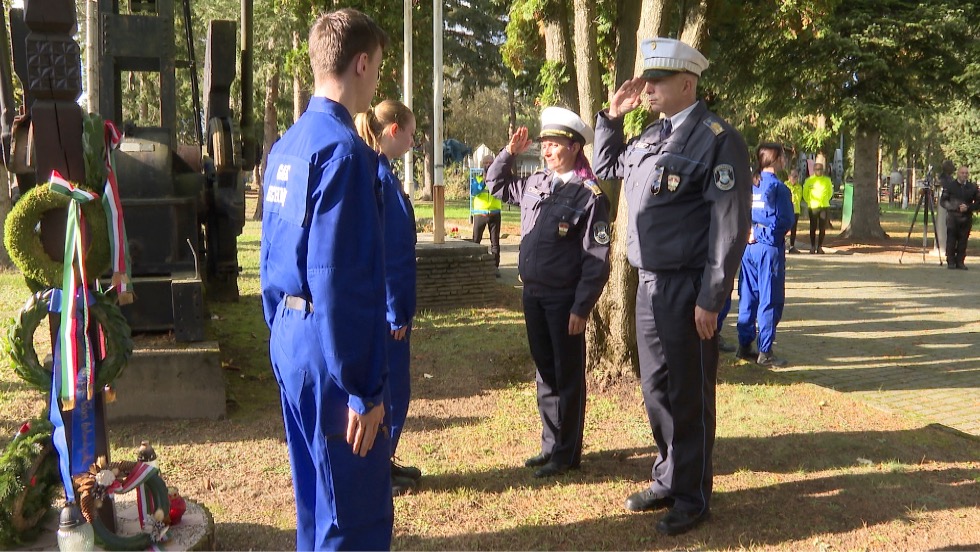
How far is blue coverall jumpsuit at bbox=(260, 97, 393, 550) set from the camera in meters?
2.45

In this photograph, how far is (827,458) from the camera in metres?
5.01

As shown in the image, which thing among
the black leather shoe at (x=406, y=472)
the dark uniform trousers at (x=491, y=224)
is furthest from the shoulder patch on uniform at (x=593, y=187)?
the dark uniform trousers at (x=491, y=224)

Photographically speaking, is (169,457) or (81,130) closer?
(81,130)

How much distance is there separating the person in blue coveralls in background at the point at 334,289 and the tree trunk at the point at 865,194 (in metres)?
21.2

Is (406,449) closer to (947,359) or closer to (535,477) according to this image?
(535,477)

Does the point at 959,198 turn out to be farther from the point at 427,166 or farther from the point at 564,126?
the point at 427,166

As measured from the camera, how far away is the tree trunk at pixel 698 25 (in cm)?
641

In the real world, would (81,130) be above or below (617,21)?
below

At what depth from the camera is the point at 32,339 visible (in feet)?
11.2

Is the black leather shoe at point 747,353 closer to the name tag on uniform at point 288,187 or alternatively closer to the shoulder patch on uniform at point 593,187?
the shoulder patch on uniform at point 593,187

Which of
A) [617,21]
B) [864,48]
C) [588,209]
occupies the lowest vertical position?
[588,209]

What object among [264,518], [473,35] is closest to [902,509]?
[264,518]

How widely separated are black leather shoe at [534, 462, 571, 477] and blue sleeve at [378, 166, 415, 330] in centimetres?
120

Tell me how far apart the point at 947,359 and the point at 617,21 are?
4382 mm
